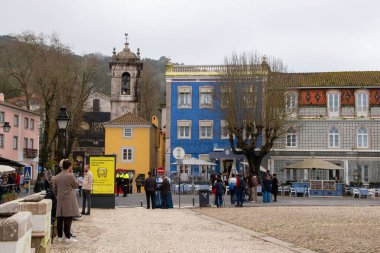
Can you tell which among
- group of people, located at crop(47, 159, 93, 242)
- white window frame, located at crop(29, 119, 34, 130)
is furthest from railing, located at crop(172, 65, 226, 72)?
group of people, located at crop(47, 159, 93, 242)

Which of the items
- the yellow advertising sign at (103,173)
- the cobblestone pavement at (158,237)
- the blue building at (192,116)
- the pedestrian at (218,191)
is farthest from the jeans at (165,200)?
the blue building at (192,116)

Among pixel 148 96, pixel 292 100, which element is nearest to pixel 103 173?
pixel 292 100

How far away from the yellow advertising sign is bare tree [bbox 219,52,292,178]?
19.7 m

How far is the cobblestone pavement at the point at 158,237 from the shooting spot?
12.5 meters

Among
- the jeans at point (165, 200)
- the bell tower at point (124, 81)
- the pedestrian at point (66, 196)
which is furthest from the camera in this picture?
the bell tower at point (124, 81)

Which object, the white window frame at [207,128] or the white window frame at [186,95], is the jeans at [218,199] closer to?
the white window frame at [207,128]

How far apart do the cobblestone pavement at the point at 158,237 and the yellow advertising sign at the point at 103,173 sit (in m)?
4.49

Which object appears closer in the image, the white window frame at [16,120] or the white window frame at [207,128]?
the white window frame at [207,128]

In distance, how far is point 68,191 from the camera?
13133 mm

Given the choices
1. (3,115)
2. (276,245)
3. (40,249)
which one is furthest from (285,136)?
(40,249)

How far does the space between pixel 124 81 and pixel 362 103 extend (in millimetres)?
26674

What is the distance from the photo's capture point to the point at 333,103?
5184 cm

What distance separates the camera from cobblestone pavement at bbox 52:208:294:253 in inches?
491

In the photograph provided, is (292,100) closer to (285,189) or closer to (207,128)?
(207,128)
